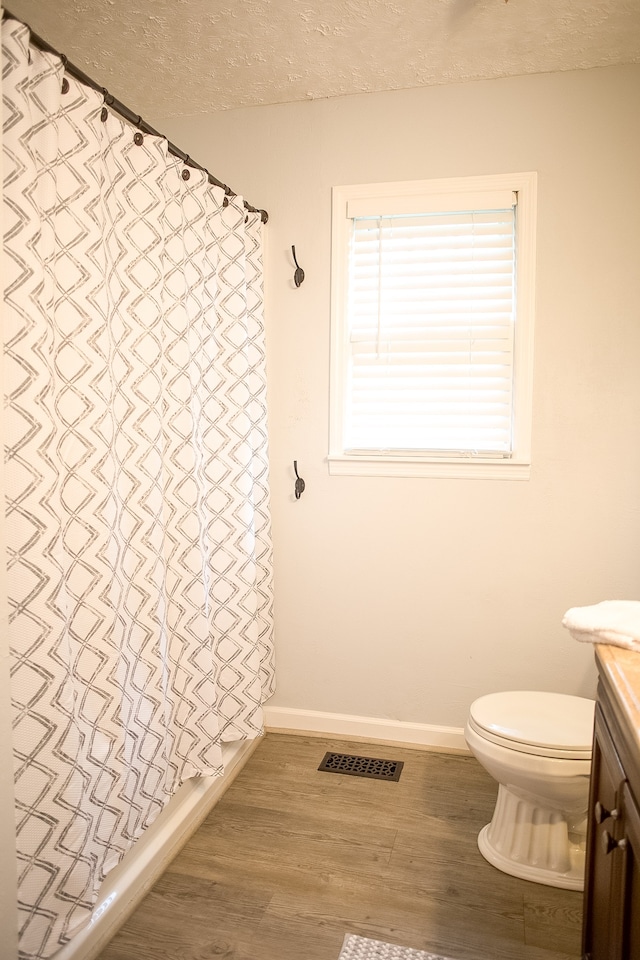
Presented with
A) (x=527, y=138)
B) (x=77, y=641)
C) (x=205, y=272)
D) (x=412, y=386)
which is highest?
(x=527, y=138)

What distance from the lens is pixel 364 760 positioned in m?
2.68

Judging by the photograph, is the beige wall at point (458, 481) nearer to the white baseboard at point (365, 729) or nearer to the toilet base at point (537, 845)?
the white baseboard at point (365, 729)

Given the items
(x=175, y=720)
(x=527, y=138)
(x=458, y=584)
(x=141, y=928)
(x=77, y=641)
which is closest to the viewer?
(x=77, y=641)

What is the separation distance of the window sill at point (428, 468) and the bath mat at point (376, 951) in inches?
60.1

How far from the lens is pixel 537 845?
6.61 ft

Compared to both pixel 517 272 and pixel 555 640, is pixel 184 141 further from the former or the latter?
pixel 555 640

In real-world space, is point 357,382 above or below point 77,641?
A: above

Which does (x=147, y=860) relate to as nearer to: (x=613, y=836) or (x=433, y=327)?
(x=613, y=836)

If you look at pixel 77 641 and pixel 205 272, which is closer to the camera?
pixel 77 641

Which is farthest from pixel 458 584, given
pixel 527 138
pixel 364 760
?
pixel 527 138

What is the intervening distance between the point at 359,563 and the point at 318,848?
104 cm

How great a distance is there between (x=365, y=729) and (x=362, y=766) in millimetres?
219

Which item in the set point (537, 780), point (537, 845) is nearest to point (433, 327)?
point (537, 780)

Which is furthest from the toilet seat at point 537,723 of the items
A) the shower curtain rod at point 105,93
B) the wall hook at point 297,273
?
the shower curtain rod at point 105,93
